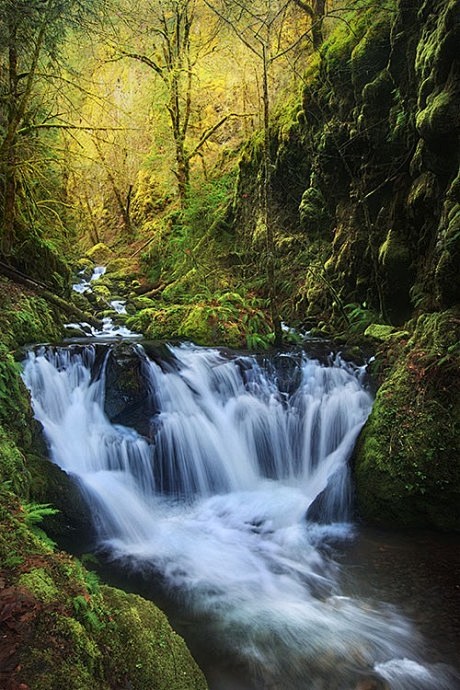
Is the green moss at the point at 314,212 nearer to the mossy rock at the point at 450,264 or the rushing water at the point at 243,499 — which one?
the rushing water at the point at 243,499

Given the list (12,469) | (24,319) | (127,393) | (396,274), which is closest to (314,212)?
(396,274)

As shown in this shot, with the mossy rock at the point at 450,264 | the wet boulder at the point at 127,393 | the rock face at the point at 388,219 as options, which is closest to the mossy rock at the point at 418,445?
the rock face at the point at 388,219

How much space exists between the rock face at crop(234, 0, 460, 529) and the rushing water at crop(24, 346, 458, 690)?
3.00 feet

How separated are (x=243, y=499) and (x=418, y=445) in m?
2.47

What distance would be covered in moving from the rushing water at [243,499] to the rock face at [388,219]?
36.0 inches

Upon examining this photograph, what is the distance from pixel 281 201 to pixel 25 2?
7.32 meters

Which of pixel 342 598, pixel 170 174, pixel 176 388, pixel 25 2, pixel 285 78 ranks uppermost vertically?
pixel 285 78

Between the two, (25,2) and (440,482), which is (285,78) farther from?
(440,482)

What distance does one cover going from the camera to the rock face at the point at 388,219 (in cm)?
542

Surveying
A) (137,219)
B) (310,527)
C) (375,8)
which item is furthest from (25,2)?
(137,219)

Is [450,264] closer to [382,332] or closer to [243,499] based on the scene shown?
[382,332]

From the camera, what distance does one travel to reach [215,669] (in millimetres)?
3428

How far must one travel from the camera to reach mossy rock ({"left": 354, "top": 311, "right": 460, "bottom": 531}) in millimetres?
5152

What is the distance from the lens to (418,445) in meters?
5.35
